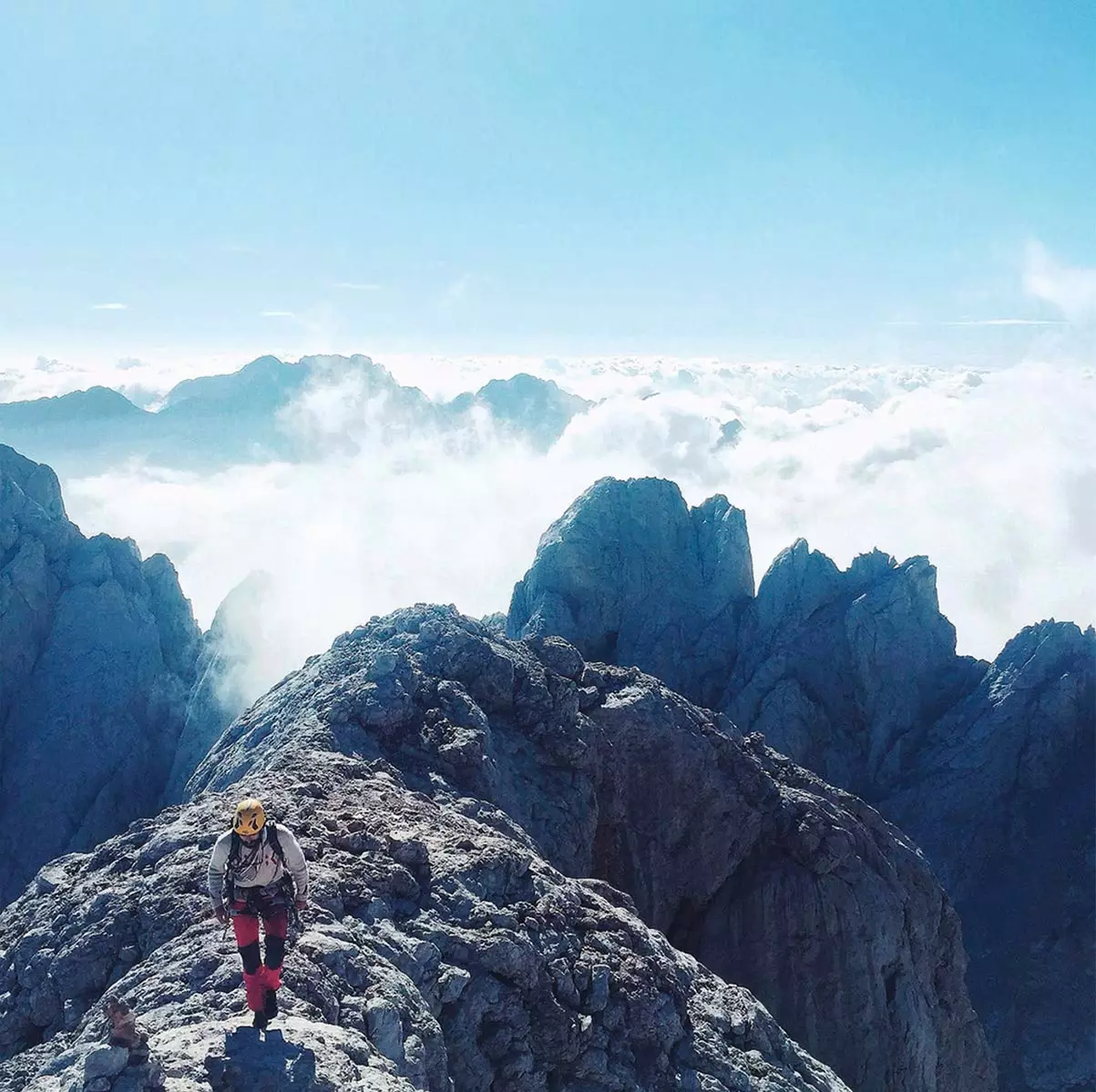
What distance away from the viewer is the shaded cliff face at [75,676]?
6881 centimetres

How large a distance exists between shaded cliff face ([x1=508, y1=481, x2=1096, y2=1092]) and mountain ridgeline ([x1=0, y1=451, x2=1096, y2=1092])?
279mm

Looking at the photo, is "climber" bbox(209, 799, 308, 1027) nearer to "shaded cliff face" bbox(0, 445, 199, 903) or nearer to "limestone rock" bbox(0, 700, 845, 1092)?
"limestone rock" bbox(0, 700, 845, 1092)

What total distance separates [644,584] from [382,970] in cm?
7777

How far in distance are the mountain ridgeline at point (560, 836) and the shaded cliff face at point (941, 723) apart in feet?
0.92

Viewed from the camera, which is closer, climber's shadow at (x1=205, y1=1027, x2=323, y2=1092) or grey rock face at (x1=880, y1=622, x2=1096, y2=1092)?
climber's shadow at (x1=205, y1=1027, x2=323, y2=1092)

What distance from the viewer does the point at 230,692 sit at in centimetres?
7775

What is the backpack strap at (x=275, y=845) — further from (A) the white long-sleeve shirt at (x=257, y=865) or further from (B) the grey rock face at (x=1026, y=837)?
(B) the grey rock face at (x=1026, y=837)

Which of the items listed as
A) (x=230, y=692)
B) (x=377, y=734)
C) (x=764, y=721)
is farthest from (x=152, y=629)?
(x=377, y=734)

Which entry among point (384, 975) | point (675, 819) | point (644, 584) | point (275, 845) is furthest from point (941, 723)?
point (275, 845)

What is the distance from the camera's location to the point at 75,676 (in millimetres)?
76938

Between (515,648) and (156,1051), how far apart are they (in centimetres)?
2703

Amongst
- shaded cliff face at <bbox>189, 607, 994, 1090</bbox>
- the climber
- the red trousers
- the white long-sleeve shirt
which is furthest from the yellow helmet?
shaded cliff face at <bbox>189, 607, 994, 1090</bbox>

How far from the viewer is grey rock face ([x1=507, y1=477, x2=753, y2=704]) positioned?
8912 cm

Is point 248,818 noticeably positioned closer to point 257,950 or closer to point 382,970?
point 257,950
